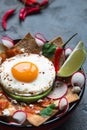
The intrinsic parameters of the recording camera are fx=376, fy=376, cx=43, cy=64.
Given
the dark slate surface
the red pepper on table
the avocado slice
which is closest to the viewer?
the avocado slice

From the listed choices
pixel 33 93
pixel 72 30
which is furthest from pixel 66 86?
pixel 72 30

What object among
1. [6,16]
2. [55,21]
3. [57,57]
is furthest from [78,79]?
[6,16]

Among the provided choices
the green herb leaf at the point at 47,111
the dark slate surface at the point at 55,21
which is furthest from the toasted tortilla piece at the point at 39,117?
the dark slate surface at the point at 55,21

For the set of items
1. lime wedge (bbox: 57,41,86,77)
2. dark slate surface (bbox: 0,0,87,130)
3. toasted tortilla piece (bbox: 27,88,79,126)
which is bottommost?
toasted tortilla piece (bbox: 27,88,79,126)

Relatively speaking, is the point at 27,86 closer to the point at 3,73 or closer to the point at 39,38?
the point at 3,73

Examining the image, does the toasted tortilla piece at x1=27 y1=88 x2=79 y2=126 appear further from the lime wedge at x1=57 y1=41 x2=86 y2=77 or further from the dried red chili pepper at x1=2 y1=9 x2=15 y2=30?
the dried red chili pepper at x1=2 y1=9 x2=15 y2=30

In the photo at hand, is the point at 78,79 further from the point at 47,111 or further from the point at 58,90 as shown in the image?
the point at 47,111

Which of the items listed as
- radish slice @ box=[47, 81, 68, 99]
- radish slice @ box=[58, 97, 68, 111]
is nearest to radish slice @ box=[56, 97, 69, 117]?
radish slice @ box=[58, 97, 68, 111]

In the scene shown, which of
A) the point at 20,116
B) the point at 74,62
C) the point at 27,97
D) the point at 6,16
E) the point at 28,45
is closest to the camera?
the point at 20,116
